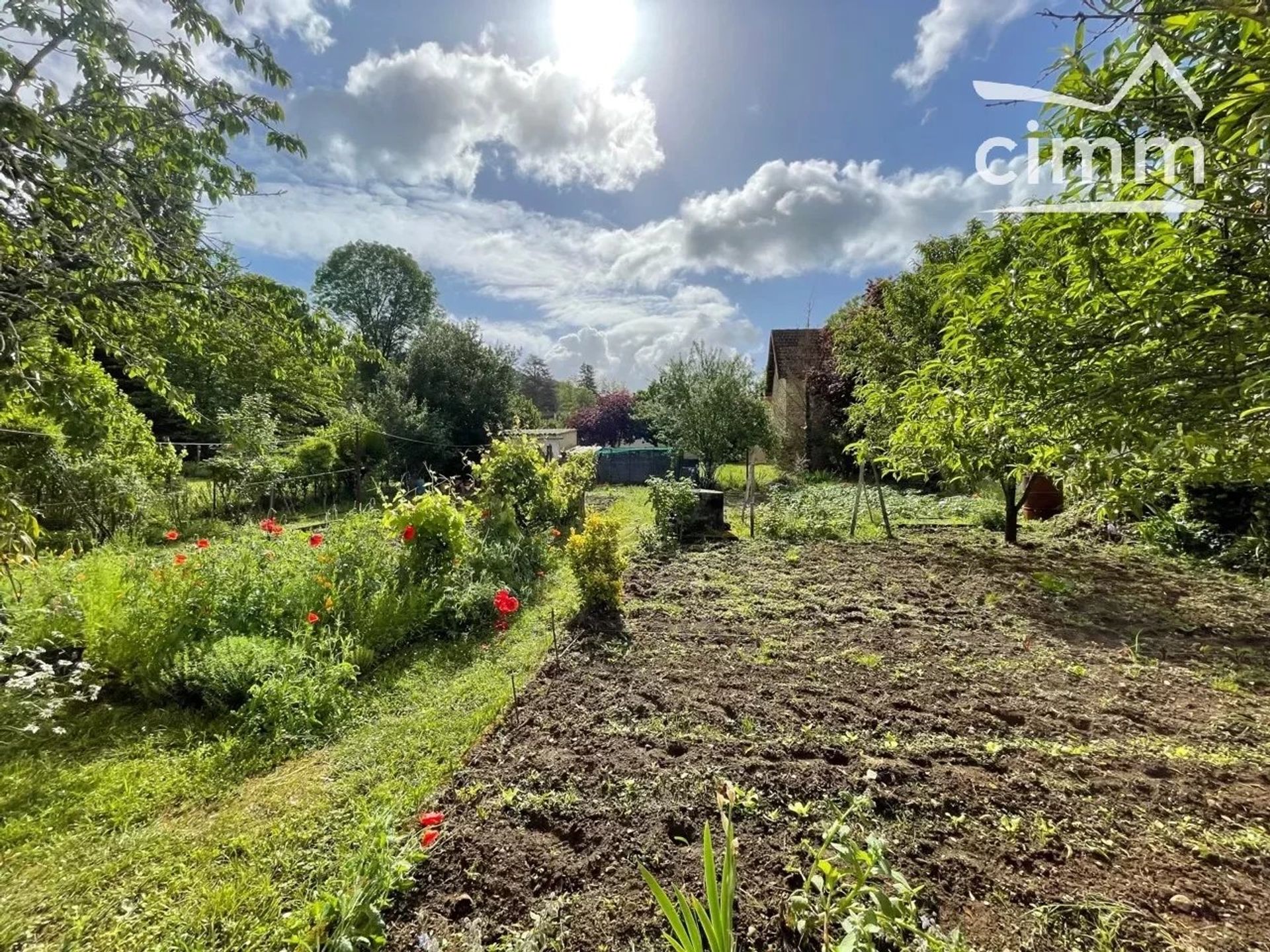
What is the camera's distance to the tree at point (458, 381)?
16.6m

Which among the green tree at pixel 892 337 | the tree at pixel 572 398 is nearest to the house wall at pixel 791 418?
the green tree at pixel 892 337

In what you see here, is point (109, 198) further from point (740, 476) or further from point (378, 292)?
point (378, 292)

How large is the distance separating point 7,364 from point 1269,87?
15.4 ft

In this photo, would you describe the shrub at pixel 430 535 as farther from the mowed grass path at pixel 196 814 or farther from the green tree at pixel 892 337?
the green tree at pixel 892 337

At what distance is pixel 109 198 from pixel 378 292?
108 ft

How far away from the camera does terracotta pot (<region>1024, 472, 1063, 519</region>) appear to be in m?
9.11

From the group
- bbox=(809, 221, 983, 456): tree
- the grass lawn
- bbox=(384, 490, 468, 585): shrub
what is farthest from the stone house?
bbox=(384, 490, 468, 585): shrub

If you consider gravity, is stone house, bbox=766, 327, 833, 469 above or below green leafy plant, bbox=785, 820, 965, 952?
above

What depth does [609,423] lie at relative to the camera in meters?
29.7

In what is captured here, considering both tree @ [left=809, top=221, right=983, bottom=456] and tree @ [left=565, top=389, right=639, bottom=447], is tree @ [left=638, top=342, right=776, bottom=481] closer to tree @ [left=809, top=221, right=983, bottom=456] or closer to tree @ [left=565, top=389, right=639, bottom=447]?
tree @ [left=809, top=221, right=983, bottom=456]

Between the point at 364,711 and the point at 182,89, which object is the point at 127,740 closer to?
the point at 364,711

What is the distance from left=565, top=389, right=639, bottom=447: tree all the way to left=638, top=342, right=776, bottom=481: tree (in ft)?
44.7

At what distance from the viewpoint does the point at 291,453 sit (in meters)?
12.1

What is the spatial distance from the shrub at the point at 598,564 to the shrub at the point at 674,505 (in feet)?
10.8
